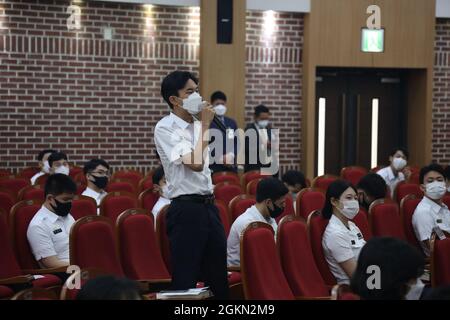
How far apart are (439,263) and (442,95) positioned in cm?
940

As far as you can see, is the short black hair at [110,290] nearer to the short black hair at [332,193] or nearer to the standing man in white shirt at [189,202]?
the standing man in white shirt at [189,202]

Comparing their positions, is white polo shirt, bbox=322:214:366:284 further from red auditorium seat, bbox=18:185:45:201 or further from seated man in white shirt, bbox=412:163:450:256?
red auditorium seat, bbox=18:185:45:201

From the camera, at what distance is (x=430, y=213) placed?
22.8 feet

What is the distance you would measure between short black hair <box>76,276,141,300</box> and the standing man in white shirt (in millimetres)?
1665

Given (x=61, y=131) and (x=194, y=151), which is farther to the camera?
(x=61, y=131)

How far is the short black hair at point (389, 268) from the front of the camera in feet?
10.7

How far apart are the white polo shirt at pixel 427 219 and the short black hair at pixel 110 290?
14.8 ft

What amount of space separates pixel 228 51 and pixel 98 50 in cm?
199

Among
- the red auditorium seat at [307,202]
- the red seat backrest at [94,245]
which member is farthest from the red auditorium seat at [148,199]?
the red seat backrest at [94,245]

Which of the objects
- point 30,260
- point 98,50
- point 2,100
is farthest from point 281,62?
point 30,260

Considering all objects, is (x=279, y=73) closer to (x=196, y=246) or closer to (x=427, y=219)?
(x=427, y=219)

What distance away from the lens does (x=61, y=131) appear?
475 inches

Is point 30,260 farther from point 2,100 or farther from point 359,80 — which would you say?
point 359,80

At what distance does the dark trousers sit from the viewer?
4590 mm
